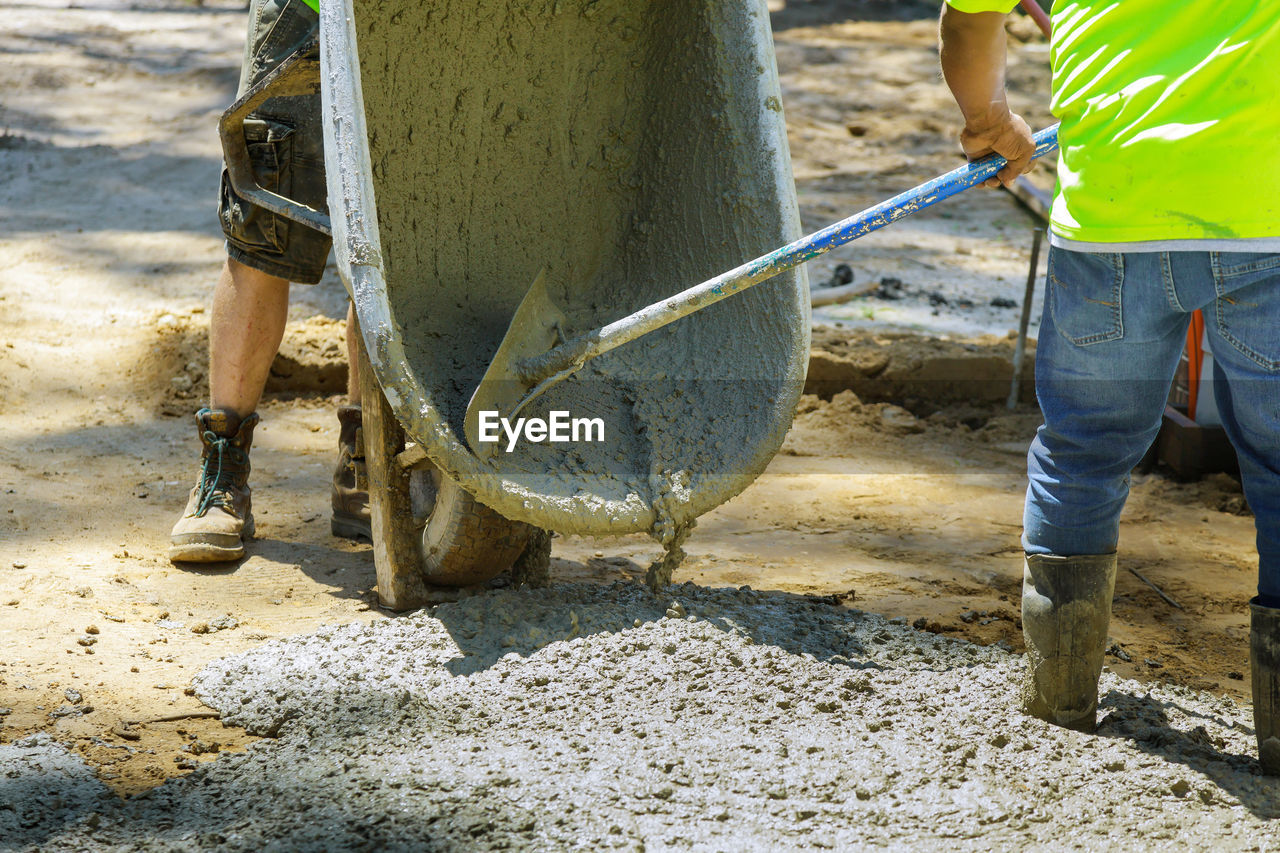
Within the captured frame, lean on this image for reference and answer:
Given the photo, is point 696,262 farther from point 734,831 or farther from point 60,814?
point 60,814

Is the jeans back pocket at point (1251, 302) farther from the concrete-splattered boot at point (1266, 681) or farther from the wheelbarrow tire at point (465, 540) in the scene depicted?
the wheelbarrow tire at point (465, 540)

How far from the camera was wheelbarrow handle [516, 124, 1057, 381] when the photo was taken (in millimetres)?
1992

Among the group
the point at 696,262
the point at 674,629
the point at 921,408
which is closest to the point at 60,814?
the point at 674,629

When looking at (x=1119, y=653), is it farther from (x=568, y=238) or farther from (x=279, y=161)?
(x=279, y=161)

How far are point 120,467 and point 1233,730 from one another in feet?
9.22

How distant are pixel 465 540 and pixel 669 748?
0.69 meters

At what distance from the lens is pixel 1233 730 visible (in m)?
2.05

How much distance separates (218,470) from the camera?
292 centimetres

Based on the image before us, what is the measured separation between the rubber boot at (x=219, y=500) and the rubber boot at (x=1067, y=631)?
70.4 inches

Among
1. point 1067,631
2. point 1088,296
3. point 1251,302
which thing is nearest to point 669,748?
point 1067,631

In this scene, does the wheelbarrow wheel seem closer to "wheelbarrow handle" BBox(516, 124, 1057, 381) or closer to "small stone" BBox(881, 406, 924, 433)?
"wheelbarrow handle" BBox(516, 124, 1057, 381)

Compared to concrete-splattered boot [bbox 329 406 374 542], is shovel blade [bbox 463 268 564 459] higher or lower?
higher

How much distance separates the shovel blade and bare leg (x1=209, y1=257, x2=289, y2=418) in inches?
26.7

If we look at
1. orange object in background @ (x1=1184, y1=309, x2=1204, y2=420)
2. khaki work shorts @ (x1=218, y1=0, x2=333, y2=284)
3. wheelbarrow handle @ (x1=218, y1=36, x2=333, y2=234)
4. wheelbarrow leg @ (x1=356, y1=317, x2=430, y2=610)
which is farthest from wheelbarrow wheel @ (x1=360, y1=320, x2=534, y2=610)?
orange object in background @ (x1=1184, y1=309, x2=1204, y2=420)
